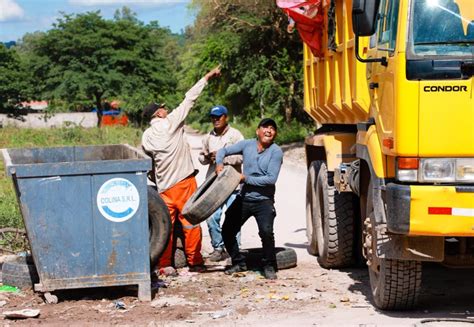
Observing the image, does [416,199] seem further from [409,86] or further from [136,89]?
[136,89]

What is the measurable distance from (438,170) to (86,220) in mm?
3023

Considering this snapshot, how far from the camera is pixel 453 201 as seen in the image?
6.05m

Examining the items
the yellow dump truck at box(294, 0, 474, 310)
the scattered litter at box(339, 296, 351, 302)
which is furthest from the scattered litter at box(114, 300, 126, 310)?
the yellow dump truck at box(294, 0, 474, 310)

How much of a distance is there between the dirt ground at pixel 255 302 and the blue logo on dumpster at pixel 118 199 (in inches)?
30.6

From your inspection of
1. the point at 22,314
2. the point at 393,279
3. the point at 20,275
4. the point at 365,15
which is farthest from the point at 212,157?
the point at 365,15

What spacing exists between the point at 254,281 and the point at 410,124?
305 centimetres

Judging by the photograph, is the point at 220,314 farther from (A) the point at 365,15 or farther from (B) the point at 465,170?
(A) the point at 365,15

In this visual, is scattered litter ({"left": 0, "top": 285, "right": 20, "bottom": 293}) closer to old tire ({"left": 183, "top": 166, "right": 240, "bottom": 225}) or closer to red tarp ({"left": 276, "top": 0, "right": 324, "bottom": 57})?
old tire ({"left": 183, "top": 166, "right": 240, "bottom": 225})

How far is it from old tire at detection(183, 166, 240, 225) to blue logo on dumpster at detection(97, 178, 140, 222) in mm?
1005

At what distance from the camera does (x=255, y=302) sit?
24.9ft

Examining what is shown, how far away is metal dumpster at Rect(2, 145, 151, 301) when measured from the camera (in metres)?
7.34

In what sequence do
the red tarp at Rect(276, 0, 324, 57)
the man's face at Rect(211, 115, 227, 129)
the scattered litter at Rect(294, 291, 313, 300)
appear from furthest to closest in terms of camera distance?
the man's face at Rect(211, 115, 227, 129), the red tarp at Rect(276, 0, 324, 57), the scattered litter at Rect(294, 291, 313, 300)

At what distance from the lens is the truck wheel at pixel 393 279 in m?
6.72

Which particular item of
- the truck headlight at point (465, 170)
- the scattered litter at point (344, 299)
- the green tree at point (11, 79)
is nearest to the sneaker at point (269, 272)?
the scattered litter at point (344, 299)
